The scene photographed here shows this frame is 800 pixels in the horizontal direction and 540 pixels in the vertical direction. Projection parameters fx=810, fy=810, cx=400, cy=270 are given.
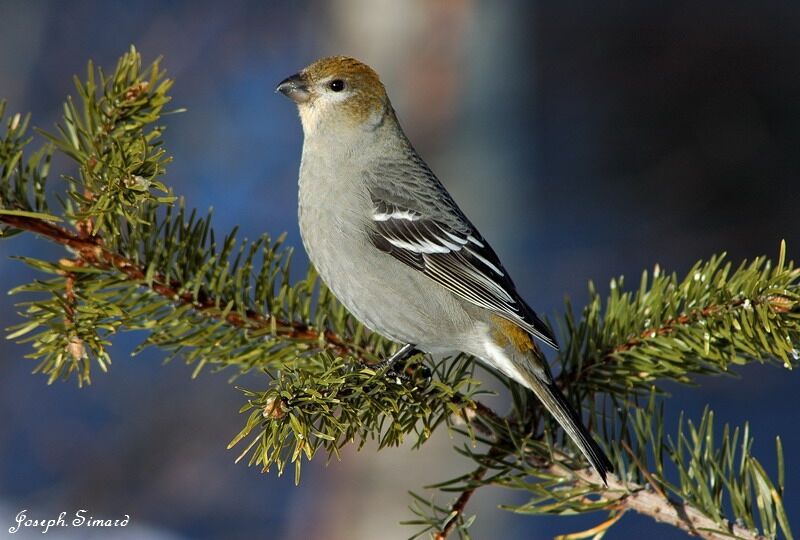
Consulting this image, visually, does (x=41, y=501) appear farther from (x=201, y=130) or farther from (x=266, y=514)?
(x=201, y=130)

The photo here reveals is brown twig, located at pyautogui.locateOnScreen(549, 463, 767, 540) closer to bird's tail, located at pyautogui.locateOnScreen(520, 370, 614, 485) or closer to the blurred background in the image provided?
bird's tail, located at pyautogui.locateOnScreen(520, 370, 614, 485)

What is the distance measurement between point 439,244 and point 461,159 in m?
2.23

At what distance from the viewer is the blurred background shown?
479 cm

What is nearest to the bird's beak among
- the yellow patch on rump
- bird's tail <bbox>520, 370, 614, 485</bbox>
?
the yellow patch on rump

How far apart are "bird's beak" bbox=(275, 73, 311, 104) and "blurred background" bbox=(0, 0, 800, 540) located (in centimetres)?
191

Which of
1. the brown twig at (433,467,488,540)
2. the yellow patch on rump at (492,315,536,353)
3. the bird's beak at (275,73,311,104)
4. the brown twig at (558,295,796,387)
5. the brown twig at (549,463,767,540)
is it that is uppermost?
the bird's beak at (275,73,311,104)

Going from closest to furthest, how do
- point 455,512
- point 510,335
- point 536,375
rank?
point 455,512, point 536,375, point 510,335

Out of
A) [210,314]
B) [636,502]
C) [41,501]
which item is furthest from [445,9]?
[41,501]

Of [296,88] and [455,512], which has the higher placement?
[296,88]

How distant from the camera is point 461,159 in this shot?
4.71 m

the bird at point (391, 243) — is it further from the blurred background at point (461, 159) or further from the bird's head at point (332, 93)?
the blurred background at point (461, 159)

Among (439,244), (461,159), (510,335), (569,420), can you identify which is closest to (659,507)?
(569,420)

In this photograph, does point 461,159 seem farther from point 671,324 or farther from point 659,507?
point 659,507

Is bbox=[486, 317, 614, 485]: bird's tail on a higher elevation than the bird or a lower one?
lower
